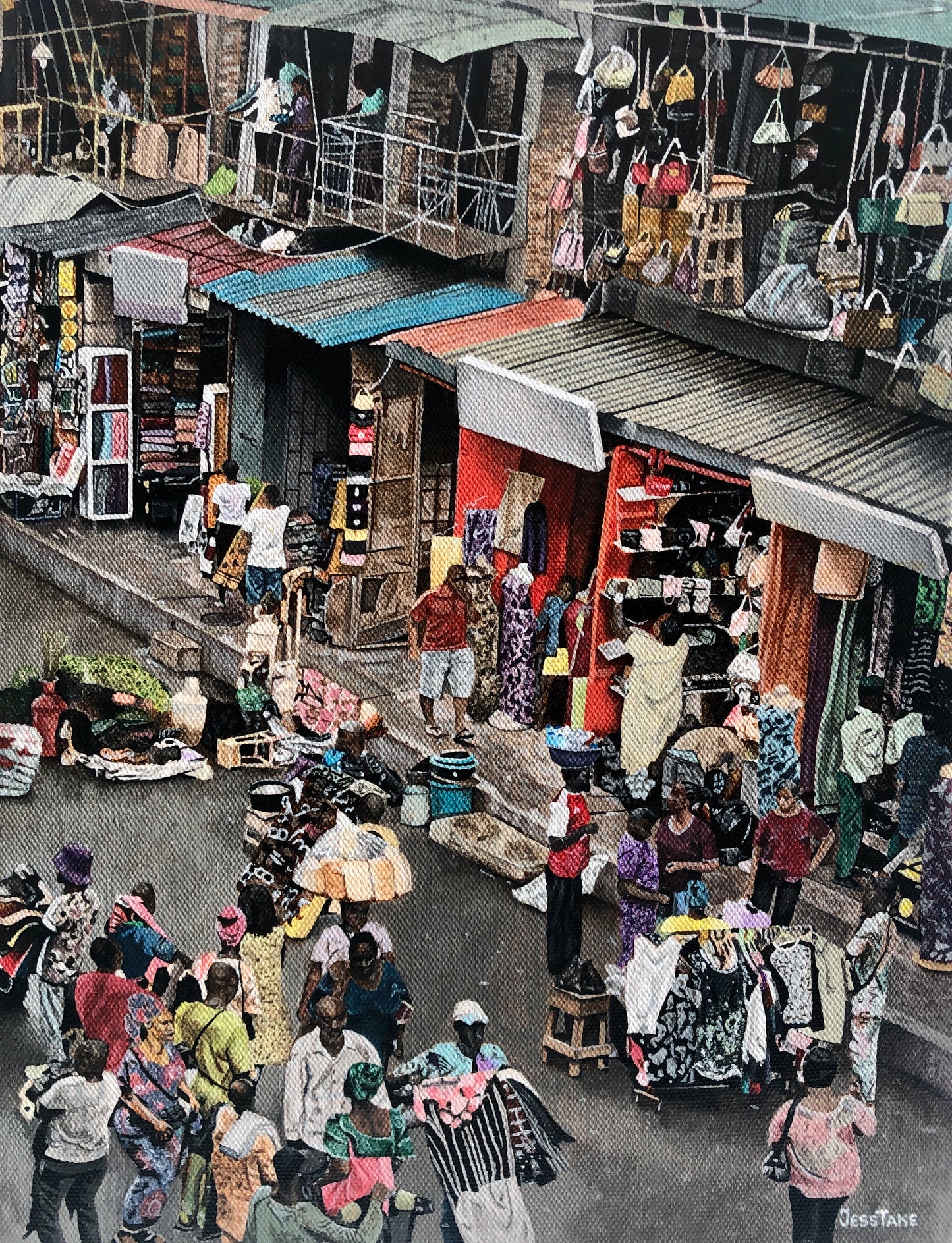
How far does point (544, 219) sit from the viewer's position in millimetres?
9141

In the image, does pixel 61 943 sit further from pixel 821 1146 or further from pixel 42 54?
pixel 42 54

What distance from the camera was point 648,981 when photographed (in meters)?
9.00

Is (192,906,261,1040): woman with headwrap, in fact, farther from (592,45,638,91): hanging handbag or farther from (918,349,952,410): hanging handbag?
(592,45,638,91): hanging handbag

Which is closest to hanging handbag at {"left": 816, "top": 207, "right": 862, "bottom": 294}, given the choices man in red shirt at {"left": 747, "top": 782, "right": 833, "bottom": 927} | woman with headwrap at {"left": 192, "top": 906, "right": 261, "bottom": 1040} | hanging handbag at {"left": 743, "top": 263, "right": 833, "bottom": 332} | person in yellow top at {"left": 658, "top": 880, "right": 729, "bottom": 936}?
hanging handbag at {"left": 743, "top": 263, "right": 833, "bottom": 332}

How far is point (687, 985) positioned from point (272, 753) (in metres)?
1.68

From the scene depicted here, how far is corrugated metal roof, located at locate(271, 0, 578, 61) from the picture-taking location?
8867 mm

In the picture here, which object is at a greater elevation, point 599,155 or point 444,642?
point 599,155

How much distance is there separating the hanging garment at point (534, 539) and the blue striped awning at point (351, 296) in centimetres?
77

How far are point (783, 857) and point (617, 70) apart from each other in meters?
2.79

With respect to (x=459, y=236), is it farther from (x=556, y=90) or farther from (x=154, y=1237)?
(x=154, y=1237)

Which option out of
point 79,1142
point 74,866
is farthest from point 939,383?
point 79,1142

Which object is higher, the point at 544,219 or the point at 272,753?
the point at 544,219

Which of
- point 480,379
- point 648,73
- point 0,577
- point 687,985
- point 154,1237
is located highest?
point 648,73

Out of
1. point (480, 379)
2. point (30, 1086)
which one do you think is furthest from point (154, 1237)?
point (480, 379)
